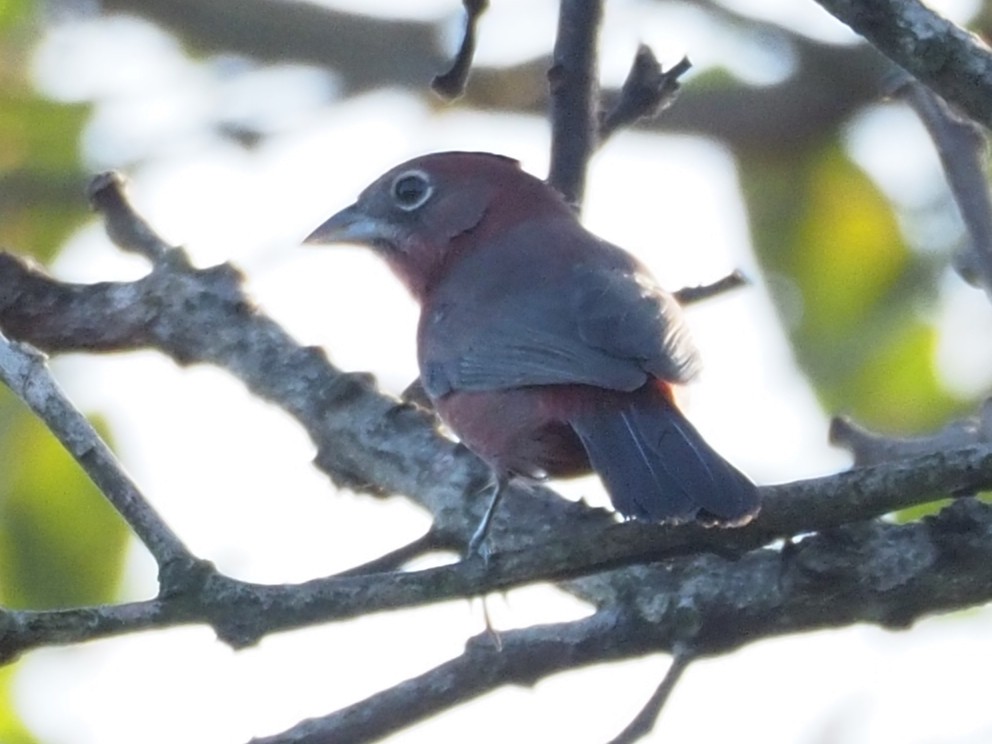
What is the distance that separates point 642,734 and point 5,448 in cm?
252

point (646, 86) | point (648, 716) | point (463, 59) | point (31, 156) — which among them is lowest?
point (648, 716)

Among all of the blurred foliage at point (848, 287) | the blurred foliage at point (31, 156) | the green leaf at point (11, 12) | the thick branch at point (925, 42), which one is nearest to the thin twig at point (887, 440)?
the thick branch at point (925, 42)

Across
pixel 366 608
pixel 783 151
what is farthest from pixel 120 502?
pixel 783 151

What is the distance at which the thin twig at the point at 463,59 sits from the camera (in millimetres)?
4504

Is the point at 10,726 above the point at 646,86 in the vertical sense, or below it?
below

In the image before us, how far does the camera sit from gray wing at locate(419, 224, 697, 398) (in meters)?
4.65

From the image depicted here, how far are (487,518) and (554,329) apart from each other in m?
0.84

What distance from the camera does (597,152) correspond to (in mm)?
5211

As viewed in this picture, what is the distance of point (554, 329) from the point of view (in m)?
5.00

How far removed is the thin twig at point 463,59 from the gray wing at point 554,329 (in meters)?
0.75

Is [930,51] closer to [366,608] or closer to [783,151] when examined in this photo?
[366,608]

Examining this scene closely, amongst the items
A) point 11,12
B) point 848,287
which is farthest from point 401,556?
point 11,12

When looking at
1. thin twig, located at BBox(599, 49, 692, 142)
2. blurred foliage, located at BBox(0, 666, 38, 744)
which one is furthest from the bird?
blurred foliage, located at BBox(0, 666, 38, 744)

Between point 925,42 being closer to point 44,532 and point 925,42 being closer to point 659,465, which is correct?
point 659,465
